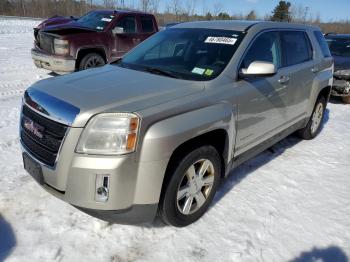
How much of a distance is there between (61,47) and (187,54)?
537 centimetres

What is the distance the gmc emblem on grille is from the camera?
271 cm

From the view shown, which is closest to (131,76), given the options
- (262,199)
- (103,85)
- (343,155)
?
(103,85)

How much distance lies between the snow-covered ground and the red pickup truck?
4053mm

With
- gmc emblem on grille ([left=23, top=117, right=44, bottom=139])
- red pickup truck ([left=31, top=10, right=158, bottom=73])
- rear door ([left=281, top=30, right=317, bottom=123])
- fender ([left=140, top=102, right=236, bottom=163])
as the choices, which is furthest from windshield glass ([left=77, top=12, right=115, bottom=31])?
fender ([left=140, top=102, right=236, bottom=163])

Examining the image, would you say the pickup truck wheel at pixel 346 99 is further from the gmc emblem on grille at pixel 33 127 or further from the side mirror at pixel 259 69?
the gmc emblem on grille at pixel 33 127

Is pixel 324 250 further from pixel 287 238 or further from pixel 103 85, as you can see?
pixel 103 85

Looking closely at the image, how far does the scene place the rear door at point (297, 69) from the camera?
433 cm

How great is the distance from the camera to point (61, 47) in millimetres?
8062

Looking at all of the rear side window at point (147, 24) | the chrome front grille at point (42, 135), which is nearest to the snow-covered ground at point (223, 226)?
the chrome front grille at point (42, 135)

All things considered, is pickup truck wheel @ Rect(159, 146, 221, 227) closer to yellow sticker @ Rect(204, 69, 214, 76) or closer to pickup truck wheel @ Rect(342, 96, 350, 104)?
yellow sticker @ Rect(204, 69, 214, 76)

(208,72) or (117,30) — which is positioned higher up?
(208,72)

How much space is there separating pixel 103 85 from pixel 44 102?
0.53 metres

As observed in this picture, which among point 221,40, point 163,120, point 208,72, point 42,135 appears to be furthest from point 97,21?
point 163,120

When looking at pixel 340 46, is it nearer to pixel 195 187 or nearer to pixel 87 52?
pixel 87 52
